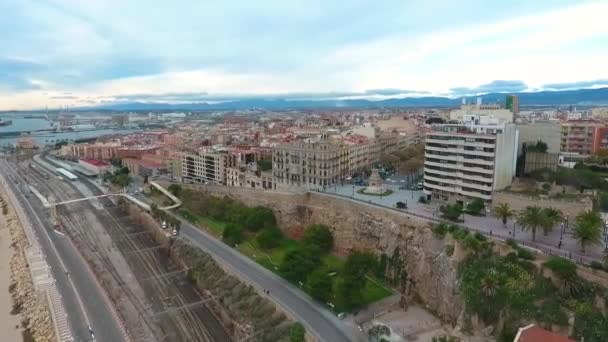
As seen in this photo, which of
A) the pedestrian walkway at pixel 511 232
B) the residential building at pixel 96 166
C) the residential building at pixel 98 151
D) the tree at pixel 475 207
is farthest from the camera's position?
the residential building at pixel 98 151

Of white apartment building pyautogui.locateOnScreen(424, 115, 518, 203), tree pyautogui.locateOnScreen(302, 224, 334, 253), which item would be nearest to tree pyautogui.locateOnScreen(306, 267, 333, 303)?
tree pyautogui.locateOnScreen(302, 224, 334, 253)

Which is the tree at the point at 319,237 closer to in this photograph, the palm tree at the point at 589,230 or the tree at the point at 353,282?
the tree at the point at 353,282

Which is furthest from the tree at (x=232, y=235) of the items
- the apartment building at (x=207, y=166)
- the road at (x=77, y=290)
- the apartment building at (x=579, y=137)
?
the apartment building at (x=579, y=137)

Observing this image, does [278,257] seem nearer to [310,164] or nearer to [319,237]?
[319,237]

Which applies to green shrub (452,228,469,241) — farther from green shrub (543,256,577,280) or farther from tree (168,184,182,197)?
tree (168,184,182,197)

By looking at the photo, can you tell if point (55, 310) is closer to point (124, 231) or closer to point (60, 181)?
point (124, 231)

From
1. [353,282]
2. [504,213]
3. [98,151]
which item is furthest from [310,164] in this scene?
[98,151]
